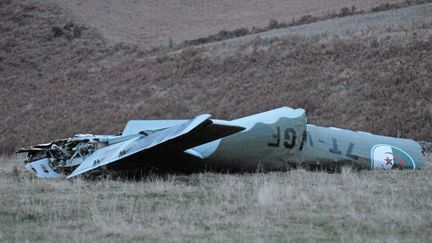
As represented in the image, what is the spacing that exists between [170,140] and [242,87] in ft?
81.5

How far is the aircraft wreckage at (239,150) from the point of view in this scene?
11.6 metres

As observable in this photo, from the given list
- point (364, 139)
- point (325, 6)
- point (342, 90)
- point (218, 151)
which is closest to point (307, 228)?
point (218, 151)

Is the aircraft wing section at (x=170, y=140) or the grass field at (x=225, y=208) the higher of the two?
the aircraft wing section at (x=170, y=140)

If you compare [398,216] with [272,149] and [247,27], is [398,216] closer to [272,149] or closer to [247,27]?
[272,149]

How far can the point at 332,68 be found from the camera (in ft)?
110

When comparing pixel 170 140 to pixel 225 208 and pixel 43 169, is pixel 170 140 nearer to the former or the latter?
pixel 225 208

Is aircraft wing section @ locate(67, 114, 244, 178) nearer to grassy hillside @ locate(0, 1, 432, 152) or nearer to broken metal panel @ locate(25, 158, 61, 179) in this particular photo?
broken metal panel @ locate(25, 158, 61, 179)

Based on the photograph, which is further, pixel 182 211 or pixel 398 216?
pixel 182 211

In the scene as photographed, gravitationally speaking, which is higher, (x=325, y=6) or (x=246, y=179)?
(x=325, y=6)

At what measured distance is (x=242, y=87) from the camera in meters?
35.5

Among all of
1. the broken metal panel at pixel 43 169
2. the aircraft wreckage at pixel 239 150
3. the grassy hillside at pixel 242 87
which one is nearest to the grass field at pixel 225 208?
the aircraft wreckage at pixel 239 150

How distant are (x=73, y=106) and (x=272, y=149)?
93.6ft

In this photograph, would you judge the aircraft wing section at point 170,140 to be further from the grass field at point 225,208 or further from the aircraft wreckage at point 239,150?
the grass field at point 225,208

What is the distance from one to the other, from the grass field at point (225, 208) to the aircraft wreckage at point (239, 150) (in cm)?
44
